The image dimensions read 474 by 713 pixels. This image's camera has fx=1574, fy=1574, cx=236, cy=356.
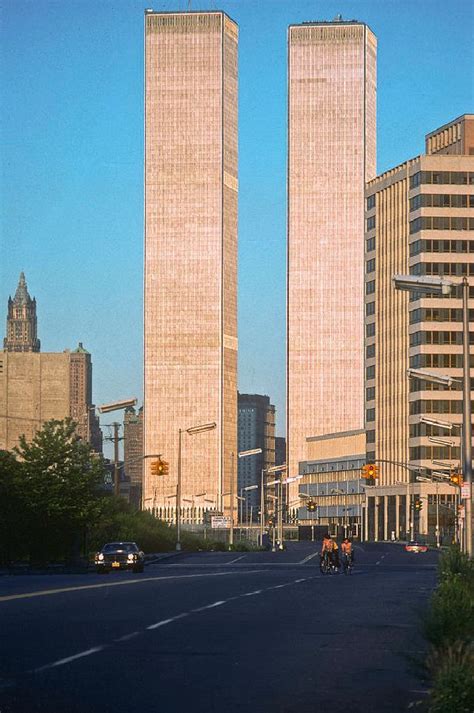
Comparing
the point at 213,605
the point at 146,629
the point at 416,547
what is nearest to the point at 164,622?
the point at 146,629

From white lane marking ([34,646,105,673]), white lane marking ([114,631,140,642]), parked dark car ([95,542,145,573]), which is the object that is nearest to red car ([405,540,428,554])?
parked dark car ([95,542,145,573])

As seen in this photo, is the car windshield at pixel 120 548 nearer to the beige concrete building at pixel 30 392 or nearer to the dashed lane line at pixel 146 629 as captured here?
the dashed lane line at pixel 146 629

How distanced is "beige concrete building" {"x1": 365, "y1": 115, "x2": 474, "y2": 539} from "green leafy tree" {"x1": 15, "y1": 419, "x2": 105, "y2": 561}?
98.1m

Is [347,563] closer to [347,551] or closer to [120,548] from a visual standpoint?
[347,551]

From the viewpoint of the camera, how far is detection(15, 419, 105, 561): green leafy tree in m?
71.1

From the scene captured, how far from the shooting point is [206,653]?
2050cm

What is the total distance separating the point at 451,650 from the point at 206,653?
20.2 ft

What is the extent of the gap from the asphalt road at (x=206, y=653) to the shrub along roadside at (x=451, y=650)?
0.45 meters

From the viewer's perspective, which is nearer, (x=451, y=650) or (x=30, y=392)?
(x=451, y=650)

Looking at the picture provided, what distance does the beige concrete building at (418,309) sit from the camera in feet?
581

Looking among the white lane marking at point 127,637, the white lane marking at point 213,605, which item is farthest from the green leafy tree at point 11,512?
the white lane marking at point 127,637

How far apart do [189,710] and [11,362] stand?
164905 millimetres

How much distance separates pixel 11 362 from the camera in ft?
582

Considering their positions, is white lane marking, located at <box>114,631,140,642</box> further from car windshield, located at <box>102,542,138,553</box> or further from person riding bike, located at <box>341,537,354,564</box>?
car windshield, located at <box>102,542,138,553</box>
